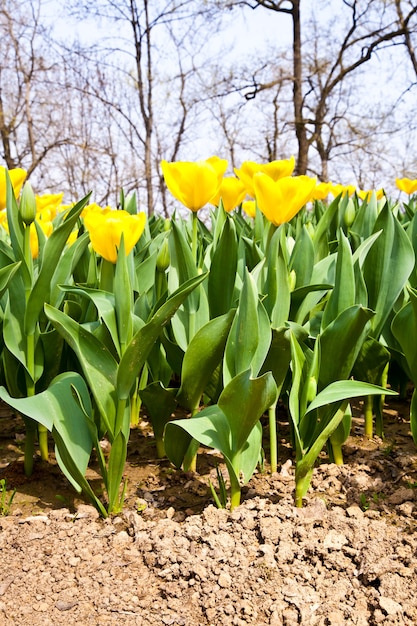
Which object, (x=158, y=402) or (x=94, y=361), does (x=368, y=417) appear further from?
(x=94, y=361)

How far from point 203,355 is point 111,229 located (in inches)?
15.3

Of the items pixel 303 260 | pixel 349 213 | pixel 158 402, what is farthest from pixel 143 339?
pixel 349 213

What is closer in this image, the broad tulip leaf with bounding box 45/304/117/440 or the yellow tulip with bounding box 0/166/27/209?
the broad tulip leaf with bounding box 45/304/117/440

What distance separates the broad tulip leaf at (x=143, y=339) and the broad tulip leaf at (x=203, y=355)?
0.42 ft

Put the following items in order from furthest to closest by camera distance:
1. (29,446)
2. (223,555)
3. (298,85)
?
(298,85)
(29,446)
(223,555)

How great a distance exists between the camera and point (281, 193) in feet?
5.14

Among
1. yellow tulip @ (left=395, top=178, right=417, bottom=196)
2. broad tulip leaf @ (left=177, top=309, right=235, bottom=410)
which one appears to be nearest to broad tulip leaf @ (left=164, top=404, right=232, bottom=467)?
broad tulip leaf @ (left=177, top=309, right=235, bottom=410)

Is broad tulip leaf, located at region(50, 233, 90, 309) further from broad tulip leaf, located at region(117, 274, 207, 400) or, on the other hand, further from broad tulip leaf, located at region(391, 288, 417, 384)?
broad tulip leaf, located at region(391, 288, 417, 384)

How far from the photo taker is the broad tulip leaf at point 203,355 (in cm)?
147

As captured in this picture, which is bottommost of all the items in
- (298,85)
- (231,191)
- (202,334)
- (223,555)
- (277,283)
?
(223,555)

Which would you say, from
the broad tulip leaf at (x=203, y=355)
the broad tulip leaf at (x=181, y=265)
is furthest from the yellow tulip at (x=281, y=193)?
the broad tulip leaf at (x=203, y=355)

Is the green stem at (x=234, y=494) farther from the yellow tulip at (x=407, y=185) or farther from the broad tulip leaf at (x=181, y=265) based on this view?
the yellow tulip at (x=407, y=185)

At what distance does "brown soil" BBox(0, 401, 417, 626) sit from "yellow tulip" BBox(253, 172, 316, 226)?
72 cm

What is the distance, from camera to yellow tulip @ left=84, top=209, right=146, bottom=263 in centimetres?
145
